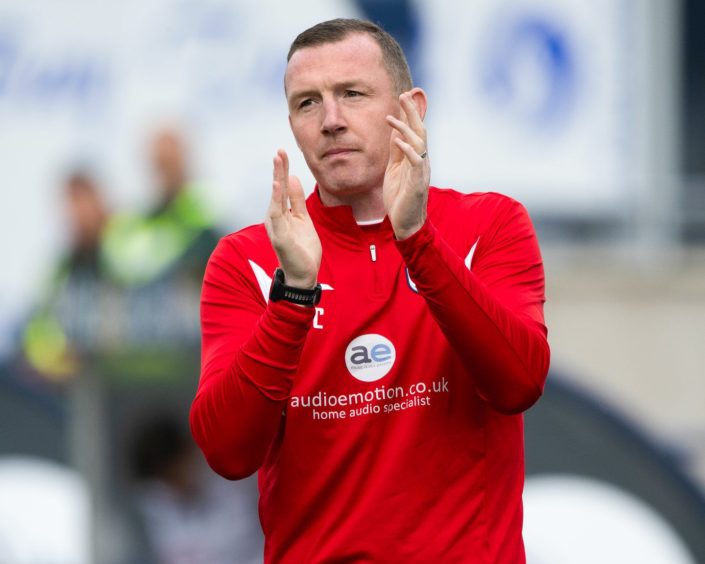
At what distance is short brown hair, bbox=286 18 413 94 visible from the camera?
9.68 ft

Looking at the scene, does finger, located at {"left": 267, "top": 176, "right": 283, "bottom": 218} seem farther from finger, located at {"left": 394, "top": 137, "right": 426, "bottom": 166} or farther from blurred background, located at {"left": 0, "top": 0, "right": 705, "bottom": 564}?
blurred background, located at {"left": 0, "top": 0, "right": 705, "bottom": 564}

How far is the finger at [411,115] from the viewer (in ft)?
9.01

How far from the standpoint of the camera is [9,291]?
955 cm

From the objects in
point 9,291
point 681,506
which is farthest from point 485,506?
point 9,291

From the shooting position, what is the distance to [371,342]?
2.88m

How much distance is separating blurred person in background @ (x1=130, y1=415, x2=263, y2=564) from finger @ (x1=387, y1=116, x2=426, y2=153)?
10.6ft

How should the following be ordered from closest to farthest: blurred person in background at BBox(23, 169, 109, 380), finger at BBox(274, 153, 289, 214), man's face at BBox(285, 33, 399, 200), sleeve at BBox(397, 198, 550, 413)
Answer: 1. sleeve at BBox(397, 198, 550, 413)
2. finger at BBox(274, 153, 289, 214)
3. man's face at BBox(285, 33, 399, 200)
4. blurred person in background at BBox(23, 169, 109, 380)

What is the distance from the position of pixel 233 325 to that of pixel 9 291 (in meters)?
6.90

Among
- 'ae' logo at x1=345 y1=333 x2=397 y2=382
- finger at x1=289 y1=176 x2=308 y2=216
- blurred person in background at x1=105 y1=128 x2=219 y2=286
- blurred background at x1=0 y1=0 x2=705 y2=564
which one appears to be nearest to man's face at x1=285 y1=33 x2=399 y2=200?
finger at x1=289 y1=176 x2=308 y2=216

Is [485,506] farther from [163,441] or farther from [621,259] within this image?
[621,259]

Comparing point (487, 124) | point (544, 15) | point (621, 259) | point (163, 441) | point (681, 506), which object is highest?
point (544, 15)

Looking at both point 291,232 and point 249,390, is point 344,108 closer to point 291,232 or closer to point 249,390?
point 291,232

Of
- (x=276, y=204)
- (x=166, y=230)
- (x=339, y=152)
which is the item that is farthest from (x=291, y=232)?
(x=166, y=230)

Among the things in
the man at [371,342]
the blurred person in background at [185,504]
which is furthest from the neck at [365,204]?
the blurred person in background at [185,504]
